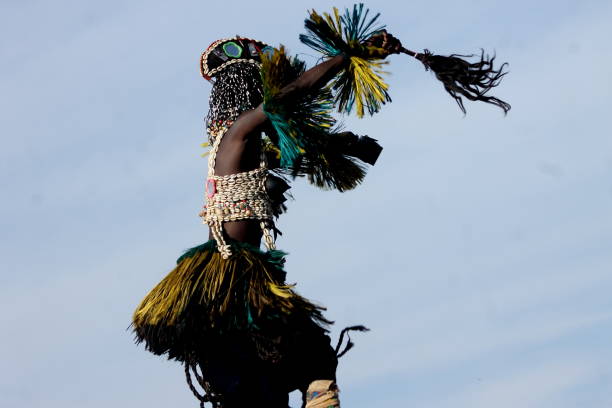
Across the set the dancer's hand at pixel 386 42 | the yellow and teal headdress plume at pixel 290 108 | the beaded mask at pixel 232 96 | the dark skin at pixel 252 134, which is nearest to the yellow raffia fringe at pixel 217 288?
the dark skin at pixel 252 134

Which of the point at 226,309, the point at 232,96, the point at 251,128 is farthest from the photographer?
the point at 232,96

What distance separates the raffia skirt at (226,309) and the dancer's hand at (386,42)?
1438 mm

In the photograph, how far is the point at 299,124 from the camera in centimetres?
830

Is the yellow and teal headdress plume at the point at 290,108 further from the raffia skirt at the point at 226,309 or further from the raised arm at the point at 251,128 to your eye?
the raffia skirt at the point at 226,309

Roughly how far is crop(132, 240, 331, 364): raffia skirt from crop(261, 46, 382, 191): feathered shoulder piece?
73 centimetres

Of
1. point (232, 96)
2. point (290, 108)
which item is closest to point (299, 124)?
point (290, 108)

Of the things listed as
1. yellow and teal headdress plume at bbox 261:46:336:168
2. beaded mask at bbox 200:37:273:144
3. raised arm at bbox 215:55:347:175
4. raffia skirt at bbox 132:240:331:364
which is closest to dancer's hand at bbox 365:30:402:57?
raised arm at bbox 215:55:347:175

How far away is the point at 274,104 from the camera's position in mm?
8203

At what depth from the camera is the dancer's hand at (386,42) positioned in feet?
26.8

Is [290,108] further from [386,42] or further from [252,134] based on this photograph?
[386,42]

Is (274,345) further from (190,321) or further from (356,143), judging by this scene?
(356,143)

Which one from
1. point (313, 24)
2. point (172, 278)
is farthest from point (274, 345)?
point (313, 24)

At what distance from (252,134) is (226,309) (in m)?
1.14

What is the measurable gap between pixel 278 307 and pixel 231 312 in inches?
11.8
